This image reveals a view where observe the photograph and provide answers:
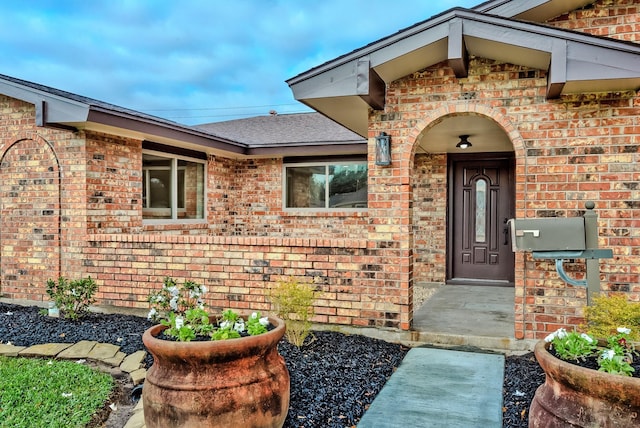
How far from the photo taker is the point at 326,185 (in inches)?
396

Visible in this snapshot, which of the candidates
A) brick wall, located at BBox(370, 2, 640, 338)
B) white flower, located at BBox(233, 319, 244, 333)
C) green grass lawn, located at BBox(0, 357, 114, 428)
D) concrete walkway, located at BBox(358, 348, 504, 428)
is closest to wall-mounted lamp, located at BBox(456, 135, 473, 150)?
brick wall, located at BBox(370, 2, 640, 338)

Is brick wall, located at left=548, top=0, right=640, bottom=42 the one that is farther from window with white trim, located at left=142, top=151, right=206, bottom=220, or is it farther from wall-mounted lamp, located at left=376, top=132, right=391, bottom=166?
window with white trim, located at left=142, top=151, right=206, bottom=220

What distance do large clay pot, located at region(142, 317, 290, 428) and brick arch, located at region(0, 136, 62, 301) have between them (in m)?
4.88

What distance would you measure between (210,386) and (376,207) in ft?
10.1

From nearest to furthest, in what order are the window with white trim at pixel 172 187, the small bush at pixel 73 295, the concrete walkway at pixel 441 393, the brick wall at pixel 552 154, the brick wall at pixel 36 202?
the concrete walkway at pixel 441 393 < the brick wall at pixel 552 154 < the small bush at pixel 73 295 < the brick wall at pixel 36 202 < the window with white trim at pixel 172 187

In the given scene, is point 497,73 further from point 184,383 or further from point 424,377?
point 184,383

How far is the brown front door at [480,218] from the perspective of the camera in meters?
8.69

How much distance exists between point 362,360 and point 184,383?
2.22m

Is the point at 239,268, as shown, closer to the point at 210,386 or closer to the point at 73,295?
the point at 73,295

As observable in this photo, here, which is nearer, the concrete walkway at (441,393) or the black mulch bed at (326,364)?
the concrete walkway at (441,393)

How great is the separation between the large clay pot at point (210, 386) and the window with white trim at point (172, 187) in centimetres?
598

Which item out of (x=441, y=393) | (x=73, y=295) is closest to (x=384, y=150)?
(x=441, y=393)

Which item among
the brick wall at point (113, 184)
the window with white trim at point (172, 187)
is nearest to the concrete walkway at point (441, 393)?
the brick wall at point (113, 184)

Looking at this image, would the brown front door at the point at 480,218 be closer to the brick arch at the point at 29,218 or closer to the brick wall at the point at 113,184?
the brick wall at the point at 113,184
